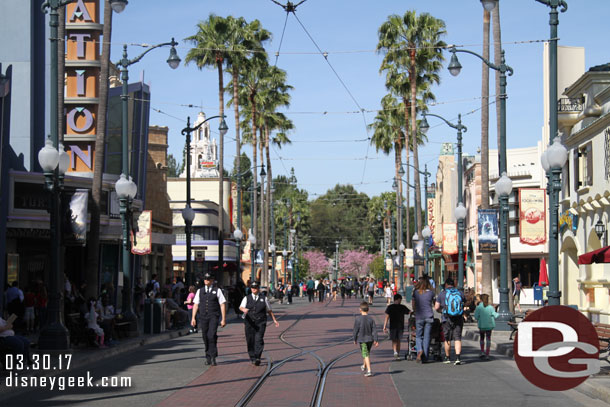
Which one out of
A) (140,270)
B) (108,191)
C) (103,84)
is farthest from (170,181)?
(103,84)

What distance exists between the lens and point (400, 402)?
12812 millimetres

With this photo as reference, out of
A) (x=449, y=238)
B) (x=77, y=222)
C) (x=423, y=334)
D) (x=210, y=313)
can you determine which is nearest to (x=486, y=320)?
(x=423, y=334)

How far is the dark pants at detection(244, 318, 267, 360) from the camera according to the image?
18.2m

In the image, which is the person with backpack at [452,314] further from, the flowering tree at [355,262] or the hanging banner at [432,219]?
the flowering tree at [355,262]

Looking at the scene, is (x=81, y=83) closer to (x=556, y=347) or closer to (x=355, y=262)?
(x=556, y=347)

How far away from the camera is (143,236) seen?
33.3 m

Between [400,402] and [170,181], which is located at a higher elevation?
[170,181]

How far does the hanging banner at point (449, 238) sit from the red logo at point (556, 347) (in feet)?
133

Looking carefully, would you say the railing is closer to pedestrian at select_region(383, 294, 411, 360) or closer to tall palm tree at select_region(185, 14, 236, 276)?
pedestrian at select_region(383, 294, 411, 360)

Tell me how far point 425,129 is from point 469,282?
2289cm

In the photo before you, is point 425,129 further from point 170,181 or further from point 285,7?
point 170,181

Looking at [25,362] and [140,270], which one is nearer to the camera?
[25,362]

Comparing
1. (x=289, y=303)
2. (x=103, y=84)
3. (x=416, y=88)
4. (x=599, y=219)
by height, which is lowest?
(x=289, y=303)

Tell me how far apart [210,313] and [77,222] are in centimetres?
1143
